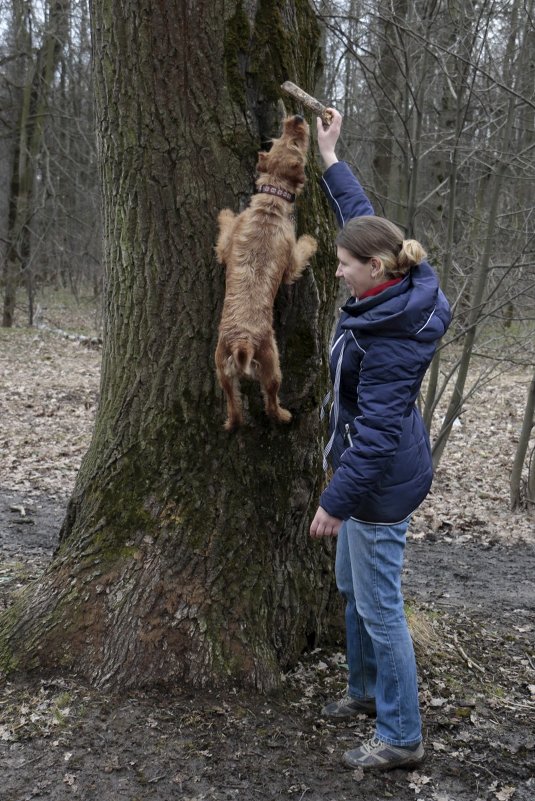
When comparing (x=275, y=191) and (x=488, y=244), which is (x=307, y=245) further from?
(x=488, y=244)

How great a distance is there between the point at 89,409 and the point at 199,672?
8986mm

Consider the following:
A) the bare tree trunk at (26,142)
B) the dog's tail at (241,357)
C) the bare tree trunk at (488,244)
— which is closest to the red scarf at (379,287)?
the dog's tail at (241,357)

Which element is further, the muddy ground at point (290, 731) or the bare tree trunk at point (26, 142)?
the bare tree trunk at point (26, 142)

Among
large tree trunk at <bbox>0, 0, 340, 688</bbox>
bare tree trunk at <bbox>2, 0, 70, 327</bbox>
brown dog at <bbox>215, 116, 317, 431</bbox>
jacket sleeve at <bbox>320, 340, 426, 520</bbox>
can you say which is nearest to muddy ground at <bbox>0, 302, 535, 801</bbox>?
large tree trunk at <bbox>0, 0, 340, 688</bbox>

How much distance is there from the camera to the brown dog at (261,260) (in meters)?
3.27

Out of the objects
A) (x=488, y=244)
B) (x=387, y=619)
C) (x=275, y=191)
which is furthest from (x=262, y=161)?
(x=488, y=244)

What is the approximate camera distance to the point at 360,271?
3.06 meters

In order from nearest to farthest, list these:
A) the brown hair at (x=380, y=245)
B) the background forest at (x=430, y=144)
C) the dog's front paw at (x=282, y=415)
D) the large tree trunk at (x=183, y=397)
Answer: the brown hair at (x=380, y=245) → the large tree trunk at (x=183, y=397) → the dog's front paw at (x=282, y=415) → the background forest at (x=430, y=144)

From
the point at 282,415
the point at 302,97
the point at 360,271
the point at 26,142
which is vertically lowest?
the point at 282,415

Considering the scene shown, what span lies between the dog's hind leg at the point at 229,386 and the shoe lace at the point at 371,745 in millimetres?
1557

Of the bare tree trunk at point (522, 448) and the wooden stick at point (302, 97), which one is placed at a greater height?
the wooden stick at point (302, 97)

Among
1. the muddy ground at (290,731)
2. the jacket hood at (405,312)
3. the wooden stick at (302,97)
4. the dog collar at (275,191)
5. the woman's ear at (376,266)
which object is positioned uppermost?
the wooden stick at (302,97)

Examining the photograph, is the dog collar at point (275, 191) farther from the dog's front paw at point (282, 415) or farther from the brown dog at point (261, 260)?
the dog's front paw at point (282, 415)

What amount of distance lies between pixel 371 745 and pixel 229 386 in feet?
5.69
